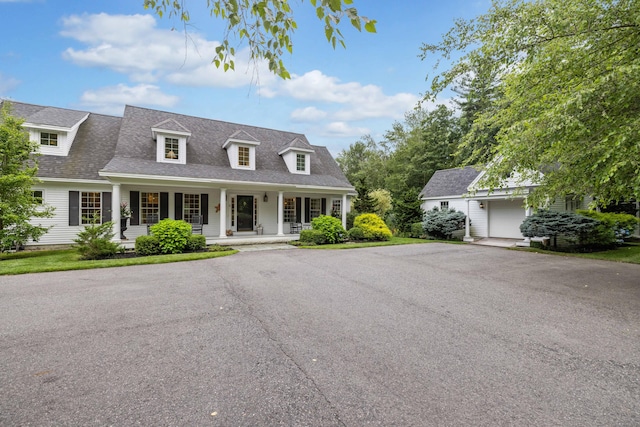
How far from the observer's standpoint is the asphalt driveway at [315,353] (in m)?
2.35

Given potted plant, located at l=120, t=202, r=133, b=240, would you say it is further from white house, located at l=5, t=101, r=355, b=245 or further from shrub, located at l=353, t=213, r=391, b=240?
shrub, located at l=353, t=213, r=391, b=240

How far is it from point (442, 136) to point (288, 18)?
2708cm

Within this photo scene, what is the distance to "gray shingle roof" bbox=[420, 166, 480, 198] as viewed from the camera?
1841 cm

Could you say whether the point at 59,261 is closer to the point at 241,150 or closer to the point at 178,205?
the point at 178,205

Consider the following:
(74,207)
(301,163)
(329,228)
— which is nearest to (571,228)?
(329,228)

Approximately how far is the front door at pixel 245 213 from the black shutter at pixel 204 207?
1.57 m

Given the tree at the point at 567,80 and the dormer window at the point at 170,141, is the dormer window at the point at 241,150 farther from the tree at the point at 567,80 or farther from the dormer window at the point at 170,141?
the tree at the point at 567,80

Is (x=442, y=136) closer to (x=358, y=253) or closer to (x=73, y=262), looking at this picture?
(x=358, y=253)

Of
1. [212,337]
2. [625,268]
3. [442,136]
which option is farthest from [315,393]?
[442,136]

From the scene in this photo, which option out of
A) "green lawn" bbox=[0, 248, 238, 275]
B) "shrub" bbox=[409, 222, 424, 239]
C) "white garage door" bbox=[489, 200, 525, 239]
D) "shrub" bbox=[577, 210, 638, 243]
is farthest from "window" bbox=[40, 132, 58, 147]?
"shrub" bbox=[577, 210, 638, 243]

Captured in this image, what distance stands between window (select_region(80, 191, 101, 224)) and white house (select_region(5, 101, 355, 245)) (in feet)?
0.11

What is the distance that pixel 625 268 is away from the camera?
8836mm

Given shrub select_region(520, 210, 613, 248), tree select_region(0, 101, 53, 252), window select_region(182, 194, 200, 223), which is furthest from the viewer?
window select_region(182, 194, 200, 223)

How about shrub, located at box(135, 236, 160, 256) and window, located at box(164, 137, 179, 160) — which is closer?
shrub, located at box(135, 236, 160, 256)
